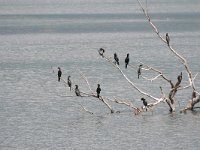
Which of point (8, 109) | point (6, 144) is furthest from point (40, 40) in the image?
point (6, 144)

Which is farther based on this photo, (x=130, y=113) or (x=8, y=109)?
(x=8, y=109)

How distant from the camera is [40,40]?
345 feet

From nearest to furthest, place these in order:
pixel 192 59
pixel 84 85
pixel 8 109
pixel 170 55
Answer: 1. pixel 8 109
2. pixel 84 85
3. pixel 192 59
4. pixel 170 55

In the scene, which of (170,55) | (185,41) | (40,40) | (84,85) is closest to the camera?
(84,85)

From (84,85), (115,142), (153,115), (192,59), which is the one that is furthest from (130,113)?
(192,59)

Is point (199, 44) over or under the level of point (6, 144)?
over

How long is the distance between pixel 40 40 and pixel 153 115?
62.2 m

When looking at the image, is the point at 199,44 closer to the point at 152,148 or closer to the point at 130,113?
the point at 130,113

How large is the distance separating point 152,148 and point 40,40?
69.2 meters

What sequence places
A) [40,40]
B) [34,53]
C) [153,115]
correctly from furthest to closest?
[40,40]
[34,53]
[153,115]

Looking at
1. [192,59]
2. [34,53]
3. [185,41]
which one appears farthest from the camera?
[185,41]

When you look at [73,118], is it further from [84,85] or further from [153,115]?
[84,85]

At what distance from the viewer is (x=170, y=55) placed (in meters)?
80.6

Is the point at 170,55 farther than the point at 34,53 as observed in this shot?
No
